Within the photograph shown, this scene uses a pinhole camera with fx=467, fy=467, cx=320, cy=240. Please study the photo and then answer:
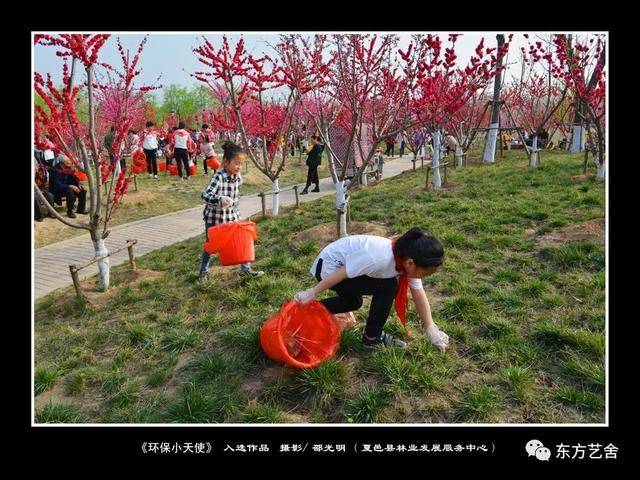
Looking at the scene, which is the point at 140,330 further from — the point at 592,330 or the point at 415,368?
the point at 592,330

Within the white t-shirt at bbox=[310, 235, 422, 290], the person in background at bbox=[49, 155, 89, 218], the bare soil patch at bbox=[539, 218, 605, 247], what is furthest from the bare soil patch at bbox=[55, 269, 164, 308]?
the person in background at bbox=[49, 155, 89, 218]

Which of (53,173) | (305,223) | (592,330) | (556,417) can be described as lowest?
(556,417)

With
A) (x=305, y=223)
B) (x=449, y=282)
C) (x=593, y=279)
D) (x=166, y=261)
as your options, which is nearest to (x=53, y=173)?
(x=166, y=261)

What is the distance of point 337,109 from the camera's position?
7.20m

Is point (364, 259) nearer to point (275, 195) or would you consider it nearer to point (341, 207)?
point (341, 207)

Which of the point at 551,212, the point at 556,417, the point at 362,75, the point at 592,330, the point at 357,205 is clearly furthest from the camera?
the point at 357,205

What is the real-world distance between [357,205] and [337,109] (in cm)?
152

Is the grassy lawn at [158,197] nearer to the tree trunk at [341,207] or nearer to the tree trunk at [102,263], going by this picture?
the tree trunk at [102,263]

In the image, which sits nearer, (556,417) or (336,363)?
(556,417)

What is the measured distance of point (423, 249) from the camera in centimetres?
247

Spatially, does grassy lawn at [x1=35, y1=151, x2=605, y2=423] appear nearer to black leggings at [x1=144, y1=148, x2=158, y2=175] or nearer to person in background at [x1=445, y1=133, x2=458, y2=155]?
black leggings at [x1=144, y1=148, x2=158, y2=175]

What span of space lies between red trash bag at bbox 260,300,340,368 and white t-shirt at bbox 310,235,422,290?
24cm

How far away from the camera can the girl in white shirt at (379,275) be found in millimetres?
2521

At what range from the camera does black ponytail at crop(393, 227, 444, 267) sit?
8.07ft
